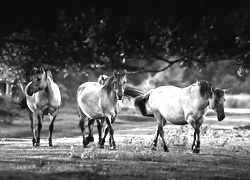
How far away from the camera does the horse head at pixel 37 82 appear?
23797 millimetres

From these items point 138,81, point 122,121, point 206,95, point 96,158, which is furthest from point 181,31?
point 138,81

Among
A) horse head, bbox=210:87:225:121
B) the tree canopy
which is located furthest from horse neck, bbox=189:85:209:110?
the tree canopy

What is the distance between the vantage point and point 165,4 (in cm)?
1234

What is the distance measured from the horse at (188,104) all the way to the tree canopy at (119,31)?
560cm

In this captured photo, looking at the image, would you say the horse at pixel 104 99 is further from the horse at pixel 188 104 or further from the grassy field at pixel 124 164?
the grassy field at pixel 124 164

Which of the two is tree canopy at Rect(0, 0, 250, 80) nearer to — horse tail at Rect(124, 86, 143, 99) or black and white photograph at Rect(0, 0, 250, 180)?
black and white photograph at Rect(0, 0, 250, 180)

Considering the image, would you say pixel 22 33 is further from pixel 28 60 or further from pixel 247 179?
pixel 247 179

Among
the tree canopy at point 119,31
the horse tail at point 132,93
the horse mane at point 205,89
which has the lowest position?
the horse mane at point 205,89

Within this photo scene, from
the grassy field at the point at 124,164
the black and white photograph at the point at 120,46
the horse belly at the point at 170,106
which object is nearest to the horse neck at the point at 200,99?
the horse belly at the point at 170,106

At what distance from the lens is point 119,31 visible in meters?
13.2

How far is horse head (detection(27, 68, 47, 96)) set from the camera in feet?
78.1

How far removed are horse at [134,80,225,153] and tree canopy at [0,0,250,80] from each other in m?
5.60

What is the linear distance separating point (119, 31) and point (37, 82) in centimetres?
1106

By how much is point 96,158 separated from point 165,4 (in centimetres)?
648
